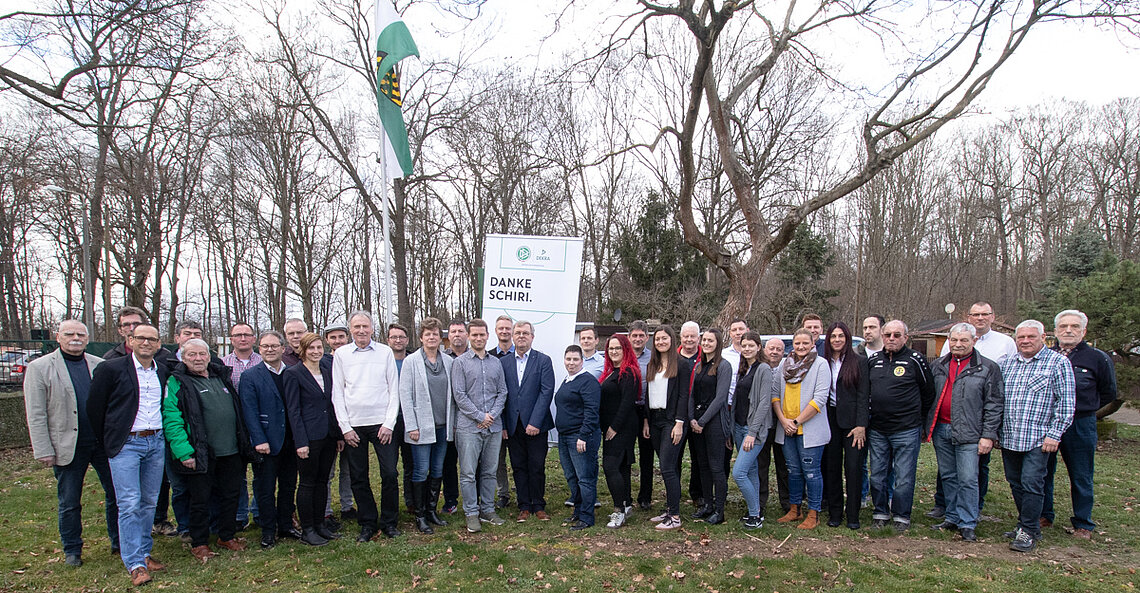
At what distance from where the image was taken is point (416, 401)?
18.7ft

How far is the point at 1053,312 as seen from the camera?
1190 centimetres

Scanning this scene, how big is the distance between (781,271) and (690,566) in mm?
22556

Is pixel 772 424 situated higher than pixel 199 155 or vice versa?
pixel 199 155

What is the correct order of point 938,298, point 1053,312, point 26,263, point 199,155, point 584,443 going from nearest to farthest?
point 584,443
point 1053,312
point 199,155
point 26,263
point 938,298

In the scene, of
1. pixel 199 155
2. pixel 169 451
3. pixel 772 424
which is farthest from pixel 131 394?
pixel 199 155

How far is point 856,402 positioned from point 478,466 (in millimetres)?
3534

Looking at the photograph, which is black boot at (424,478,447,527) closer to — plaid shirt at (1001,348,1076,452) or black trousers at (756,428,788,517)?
black trousers at (756,428,788,517)

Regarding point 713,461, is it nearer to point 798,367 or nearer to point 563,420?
point 798,367

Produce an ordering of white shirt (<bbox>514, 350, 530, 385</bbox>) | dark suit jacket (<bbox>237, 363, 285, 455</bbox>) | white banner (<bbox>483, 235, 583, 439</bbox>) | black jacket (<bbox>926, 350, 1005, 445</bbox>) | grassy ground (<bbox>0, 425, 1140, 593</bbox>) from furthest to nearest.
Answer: white banner (<bbox>483, 235, 583, 439</bbox>)
white shirt (<bbox>514, 350, 530, 385</bbox>)
black jacket (<bbox>926, 350, 1005, 445</bbox>)
dark suit jacket (<bbox>237, 363, 285, 455</bbox>)
grassy ground (<bbox>0, 425, 1140, 593</bbox>)

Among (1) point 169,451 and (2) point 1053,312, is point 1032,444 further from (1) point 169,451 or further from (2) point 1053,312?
(2) point 1053,312

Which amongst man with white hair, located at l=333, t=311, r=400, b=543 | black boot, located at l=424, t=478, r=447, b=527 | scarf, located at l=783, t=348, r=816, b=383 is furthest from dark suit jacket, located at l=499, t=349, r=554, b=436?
scarf, located at l=783, t=348, r=816, b=383

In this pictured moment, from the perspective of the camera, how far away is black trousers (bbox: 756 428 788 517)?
6097 mm

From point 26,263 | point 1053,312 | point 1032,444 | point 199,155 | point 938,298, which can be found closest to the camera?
point 1032,444

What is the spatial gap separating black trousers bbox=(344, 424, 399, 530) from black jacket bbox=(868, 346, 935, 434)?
4.31 meters
